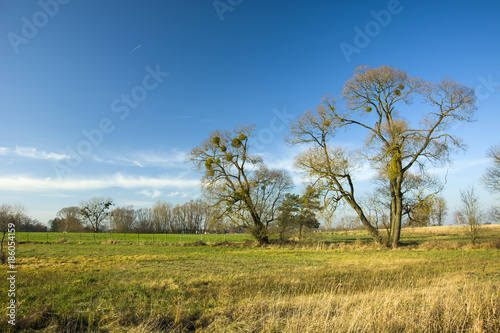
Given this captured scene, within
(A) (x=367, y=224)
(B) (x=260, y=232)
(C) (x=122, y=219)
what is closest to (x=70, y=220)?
(C) (x=122, y=219)

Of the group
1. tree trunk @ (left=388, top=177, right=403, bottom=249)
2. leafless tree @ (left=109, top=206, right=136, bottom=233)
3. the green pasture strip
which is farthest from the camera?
leafless tree @ (left=109, top=206, right=136, bottom=233)

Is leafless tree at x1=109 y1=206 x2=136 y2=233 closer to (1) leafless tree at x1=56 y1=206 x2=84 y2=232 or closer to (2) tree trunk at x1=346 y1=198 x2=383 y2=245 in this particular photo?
(1) leafless tree at x1=56 y1=206 x2=84 y2=232

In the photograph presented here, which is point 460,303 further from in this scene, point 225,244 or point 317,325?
point 225,244

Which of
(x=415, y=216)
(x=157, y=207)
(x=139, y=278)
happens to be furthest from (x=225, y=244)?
(x=157, y=207)

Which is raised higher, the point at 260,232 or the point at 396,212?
the point at 396,212

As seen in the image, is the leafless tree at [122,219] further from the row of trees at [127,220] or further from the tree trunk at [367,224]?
the tree trunk at [367,224]

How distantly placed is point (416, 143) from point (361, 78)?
6811 mm

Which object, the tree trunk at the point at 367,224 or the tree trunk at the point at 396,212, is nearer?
the tree trunk at the point at 396,212

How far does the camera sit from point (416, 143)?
2117 cm

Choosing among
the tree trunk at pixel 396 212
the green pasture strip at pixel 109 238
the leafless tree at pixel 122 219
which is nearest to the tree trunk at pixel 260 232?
the green pasture strip at pixel 109 238

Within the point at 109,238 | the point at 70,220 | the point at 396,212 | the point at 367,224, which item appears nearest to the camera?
the point at 396,212

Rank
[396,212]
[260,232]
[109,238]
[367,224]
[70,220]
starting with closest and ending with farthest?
[396,212] < [367,224] < [260,232] < [109,238] < [70,220]

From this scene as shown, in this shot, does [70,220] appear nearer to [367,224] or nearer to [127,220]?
[127,220]

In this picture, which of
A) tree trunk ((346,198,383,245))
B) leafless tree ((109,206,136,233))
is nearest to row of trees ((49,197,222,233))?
leafless tree ((109,206,136,233))
